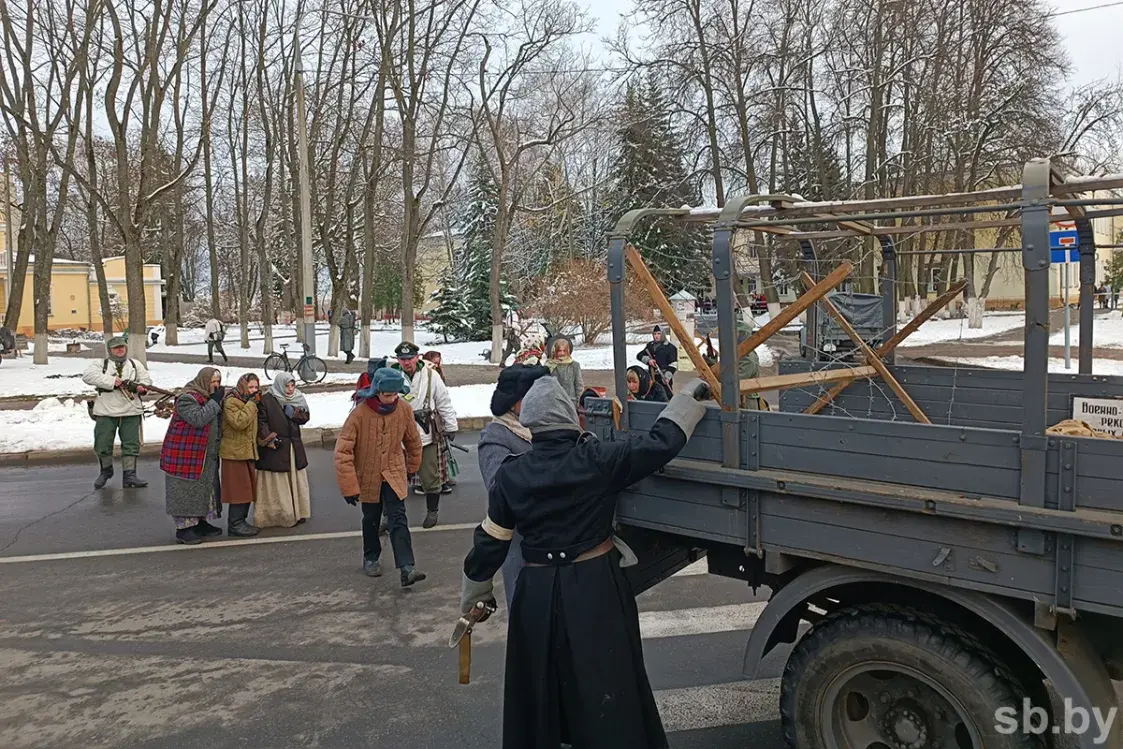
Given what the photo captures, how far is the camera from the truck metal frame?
261 centimetres

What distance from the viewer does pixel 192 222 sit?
59.5 meters

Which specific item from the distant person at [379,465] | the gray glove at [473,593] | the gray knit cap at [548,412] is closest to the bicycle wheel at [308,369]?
the distant person at [379,465]

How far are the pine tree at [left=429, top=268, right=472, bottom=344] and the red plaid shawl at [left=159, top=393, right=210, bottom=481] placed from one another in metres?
29.1

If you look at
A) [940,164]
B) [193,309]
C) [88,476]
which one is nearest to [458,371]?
[88,476]

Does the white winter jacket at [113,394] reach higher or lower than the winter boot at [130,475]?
higher

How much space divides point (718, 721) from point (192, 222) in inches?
2483

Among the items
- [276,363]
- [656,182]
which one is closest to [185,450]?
[276,363]

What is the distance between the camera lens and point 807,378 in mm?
4973

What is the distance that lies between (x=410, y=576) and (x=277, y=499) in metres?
2.32

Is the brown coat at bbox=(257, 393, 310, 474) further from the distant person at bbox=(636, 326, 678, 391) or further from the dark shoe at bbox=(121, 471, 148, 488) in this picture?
the distant person at bbox=(636, 326, 678, 391)

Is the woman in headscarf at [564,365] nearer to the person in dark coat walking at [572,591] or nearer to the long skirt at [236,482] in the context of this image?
the long skirt at [236,482]

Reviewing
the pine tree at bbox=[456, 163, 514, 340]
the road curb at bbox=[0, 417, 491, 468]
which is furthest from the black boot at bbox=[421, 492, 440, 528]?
the pine tree at bbox=[456, 163, 514, 340]

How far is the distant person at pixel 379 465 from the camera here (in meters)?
6.00

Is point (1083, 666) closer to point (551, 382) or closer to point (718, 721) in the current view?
point (718, 721)
